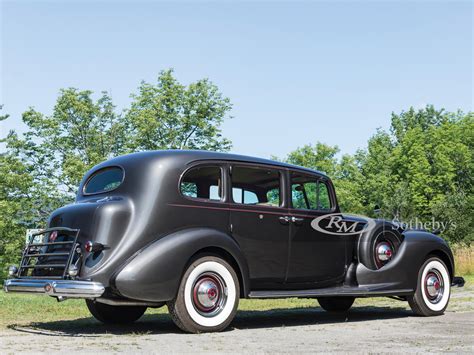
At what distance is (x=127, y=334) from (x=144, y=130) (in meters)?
29.1

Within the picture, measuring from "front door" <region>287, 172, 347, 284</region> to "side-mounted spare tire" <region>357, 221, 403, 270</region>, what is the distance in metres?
0.30

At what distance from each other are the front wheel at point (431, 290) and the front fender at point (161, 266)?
370cm

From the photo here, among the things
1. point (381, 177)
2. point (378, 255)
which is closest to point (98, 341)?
point (378, 255)

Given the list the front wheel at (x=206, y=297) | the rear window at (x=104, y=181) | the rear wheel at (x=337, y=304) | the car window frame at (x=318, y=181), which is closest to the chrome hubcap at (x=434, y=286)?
the rear wheel at (x=337, y=304)

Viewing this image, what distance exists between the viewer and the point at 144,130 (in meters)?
35.6

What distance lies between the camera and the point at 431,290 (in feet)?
31.8

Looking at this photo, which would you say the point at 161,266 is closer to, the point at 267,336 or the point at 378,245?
the point at 267,336

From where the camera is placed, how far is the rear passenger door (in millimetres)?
7879

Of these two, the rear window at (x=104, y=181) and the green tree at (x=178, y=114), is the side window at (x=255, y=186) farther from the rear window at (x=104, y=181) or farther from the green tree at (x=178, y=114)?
the green tree at (x=178, y=114)

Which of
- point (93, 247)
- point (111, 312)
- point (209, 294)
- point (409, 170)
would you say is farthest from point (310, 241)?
point (409, 170)

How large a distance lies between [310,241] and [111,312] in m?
2.74

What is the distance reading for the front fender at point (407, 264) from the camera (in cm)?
913

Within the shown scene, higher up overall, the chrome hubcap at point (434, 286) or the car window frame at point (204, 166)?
the car window frame at point (204, 166)

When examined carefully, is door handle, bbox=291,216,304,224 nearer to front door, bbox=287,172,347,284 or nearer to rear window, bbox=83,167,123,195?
front door, bbox=287,172,347,284
